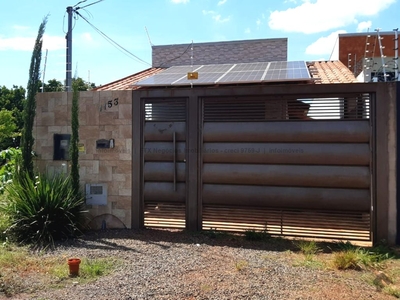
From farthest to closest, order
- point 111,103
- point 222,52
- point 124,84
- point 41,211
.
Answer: point 222,52 < point 124,84 < point 111,103 < point 41,211

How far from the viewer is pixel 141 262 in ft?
18.2

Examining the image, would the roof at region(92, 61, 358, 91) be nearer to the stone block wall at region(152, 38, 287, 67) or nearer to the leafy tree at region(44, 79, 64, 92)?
the stone block wall at region(152, 38, 287, 67)

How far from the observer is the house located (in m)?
6.83

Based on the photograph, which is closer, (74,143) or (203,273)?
(203,273)

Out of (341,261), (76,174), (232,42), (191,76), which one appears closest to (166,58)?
(232,42)

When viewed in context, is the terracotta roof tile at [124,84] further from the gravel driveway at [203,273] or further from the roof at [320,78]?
the gravel driveway at [203,273]

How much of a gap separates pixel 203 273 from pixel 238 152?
9.88ft

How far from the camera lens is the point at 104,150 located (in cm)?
793

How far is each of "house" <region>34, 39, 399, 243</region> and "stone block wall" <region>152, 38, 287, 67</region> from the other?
585 centimetres

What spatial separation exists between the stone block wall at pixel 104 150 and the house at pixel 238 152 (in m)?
0.02

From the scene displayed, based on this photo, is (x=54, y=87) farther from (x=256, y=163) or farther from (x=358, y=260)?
(x=358, y=260)

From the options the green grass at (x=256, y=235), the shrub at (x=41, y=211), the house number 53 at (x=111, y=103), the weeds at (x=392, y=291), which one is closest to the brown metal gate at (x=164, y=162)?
the house number 53 at (x=111, y=103)

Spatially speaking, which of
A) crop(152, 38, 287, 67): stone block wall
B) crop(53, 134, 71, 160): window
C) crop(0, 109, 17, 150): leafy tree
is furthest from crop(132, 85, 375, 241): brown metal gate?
crop(0, 109, 17, 150): leafy tree

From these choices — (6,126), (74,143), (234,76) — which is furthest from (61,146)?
(6,126)
